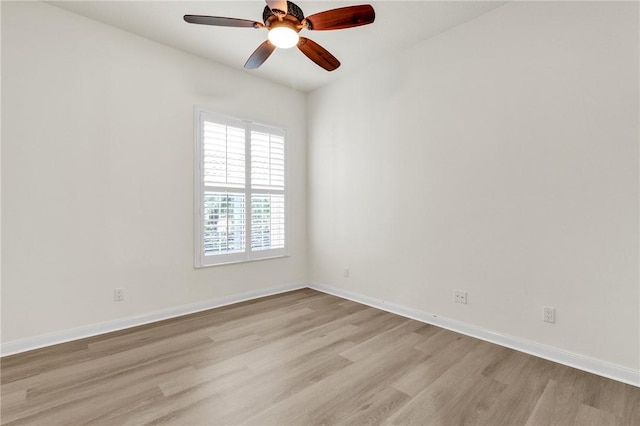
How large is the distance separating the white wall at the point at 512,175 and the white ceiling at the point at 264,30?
217 millimetres

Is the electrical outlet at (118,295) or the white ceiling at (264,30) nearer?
the white ceiling at (264,30)

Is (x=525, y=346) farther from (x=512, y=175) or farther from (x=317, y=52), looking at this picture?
(x=317, y=52)

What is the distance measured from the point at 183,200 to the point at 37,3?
6.62ft

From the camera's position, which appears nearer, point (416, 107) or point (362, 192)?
point (416, 107)

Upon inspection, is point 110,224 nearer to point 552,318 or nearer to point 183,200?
point 183,200

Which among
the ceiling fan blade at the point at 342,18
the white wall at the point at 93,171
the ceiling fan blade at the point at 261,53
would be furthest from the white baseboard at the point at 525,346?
the ceiling fan blade at the point at 261,53

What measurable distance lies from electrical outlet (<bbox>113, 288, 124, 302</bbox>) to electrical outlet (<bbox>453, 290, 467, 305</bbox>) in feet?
10.7

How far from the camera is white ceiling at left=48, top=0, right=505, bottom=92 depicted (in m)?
2.63

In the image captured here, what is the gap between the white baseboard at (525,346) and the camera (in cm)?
211

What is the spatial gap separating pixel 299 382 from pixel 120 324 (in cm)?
203

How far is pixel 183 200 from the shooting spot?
3.40 meters

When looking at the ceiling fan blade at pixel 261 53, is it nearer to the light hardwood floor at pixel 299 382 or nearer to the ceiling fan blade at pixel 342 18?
the ceiling fan blade at pixel 342 18

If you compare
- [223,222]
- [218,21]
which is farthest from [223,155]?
[218,21]

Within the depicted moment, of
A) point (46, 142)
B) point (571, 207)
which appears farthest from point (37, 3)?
point (571, 207)
